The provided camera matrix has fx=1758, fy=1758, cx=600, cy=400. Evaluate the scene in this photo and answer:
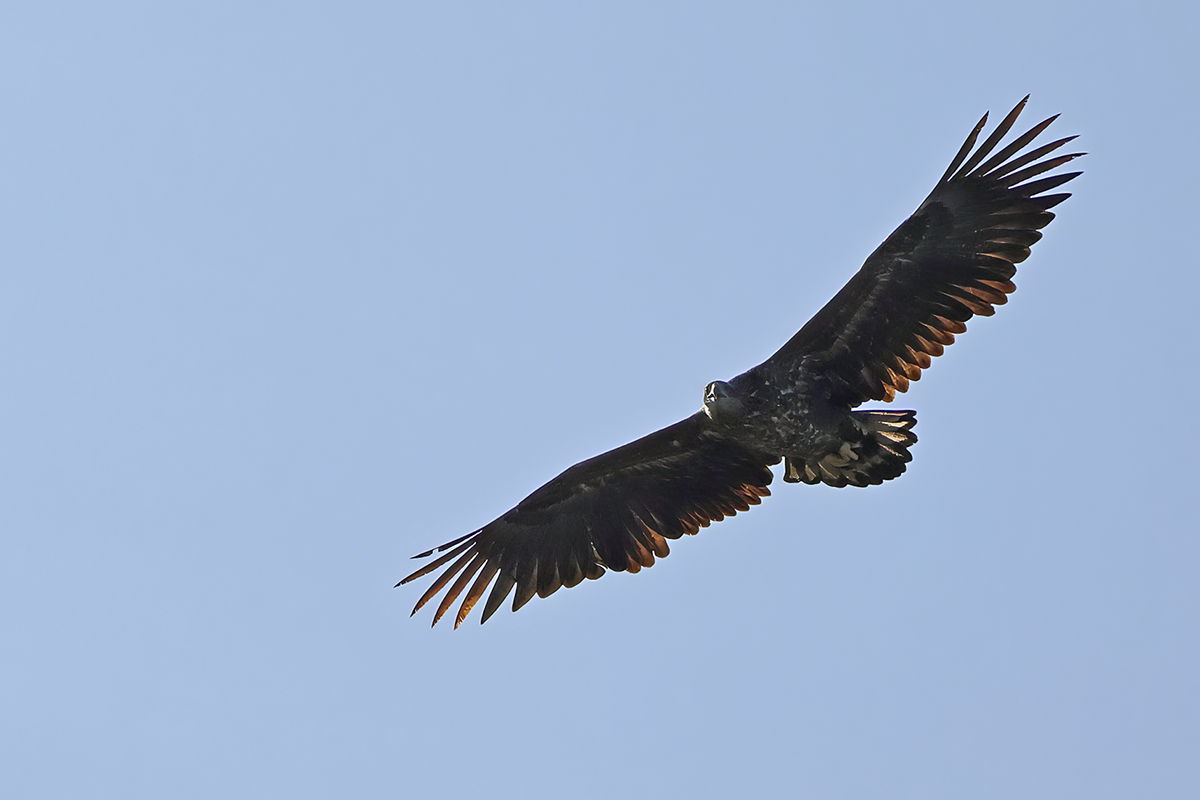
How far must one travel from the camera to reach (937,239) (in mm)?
16062

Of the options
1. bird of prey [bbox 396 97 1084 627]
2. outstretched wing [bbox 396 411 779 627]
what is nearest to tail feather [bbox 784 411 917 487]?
bird of prey [bbox 396 97 1084 627]

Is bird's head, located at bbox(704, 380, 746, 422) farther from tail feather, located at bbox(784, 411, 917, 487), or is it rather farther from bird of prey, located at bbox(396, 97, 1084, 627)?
tail feather, located at bbox(784, 411, 917, 487)

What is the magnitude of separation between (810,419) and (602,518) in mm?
2551

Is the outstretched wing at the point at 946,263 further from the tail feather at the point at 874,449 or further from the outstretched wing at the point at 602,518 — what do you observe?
the outstretched wing at the point at 602,518

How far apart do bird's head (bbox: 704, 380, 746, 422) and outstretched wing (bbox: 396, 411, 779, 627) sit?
2.62ft

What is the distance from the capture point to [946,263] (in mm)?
16062

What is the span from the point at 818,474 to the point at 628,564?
217cm

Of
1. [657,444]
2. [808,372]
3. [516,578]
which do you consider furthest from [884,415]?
[516,578]

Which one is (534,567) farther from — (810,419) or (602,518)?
(810,419)

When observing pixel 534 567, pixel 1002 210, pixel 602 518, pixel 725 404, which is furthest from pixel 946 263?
pixel 534 567

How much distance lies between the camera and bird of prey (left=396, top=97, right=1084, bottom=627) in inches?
629

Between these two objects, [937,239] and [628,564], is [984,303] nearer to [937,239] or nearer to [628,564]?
[937,239]

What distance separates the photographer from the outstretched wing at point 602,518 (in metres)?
17.4

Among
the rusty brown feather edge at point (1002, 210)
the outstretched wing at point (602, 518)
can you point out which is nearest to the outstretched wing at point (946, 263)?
the rusty brown feather edge at point (1002, 210)
